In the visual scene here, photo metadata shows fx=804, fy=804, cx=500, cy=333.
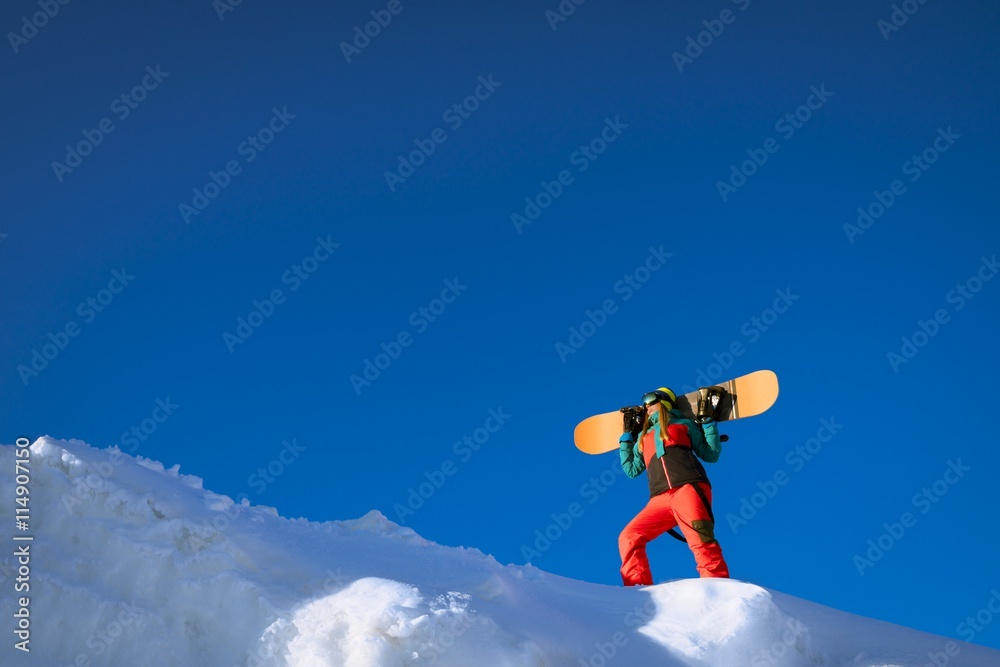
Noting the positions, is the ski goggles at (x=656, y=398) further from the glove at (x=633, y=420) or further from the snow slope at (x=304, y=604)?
the snow slope at (x=304, y=604)

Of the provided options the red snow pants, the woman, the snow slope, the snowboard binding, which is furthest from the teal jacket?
the snow slope

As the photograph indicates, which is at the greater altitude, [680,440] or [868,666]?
[680,440]

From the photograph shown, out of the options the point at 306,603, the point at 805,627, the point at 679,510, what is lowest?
the point at 306,603

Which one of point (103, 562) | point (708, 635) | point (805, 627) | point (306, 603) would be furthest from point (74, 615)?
point (805, 627)

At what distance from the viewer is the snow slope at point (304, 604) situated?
Answer: 3.96 meters

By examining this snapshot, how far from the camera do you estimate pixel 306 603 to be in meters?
4.21

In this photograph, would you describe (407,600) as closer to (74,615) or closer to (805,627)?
(74,615)

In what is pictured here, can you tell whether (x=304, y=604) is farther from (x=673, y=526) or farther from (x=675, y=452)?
(x=675, y=452)

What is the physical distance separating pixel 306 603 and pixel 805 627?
3.01m

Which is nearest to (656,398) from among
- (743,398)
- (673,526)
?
(743,398)

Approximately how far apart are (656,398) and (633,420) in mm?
592

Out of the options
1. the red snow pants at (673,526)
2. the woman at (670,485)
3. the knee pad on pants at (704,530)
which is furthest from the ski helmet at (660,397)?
the knee pad on pants at (704,530)

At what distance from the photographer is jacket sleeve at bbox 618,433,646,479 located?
8.12 metres

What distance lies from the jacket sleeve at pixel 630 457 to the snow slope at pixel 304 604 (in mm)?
2654
